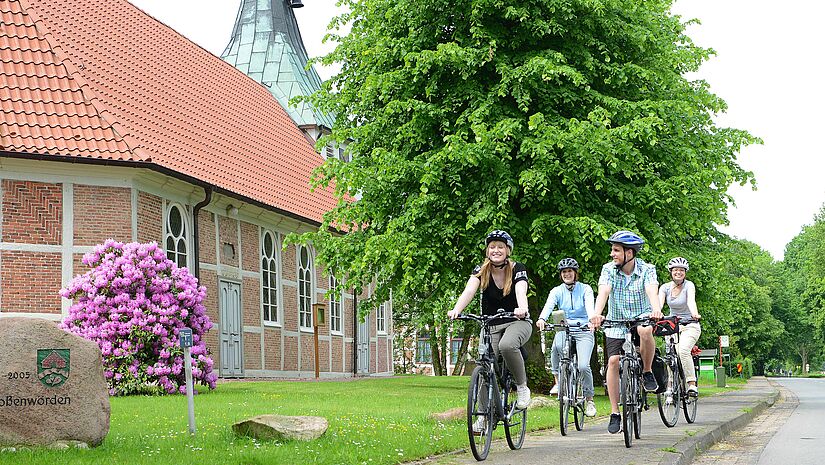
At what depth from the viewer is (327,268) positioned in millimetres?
24125

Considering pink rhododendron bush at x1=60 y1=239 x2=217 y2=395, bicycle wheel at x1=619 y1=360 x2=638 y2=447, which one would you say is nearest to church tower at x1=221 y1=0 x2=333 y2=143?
pink rhododendron bush at x1=60 y1=239 x2=217 y2=395

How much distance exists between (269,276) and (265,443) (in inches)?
819

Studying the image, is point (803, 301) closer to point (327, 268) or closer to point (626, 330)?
point (327, 268)

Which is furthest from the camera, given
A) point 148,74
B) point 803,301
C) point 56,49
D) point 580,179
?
point 803,301

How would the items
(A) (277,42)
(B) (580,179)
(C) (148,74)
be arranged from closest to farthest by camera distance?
(B) (580,179)
(C) (148,74)
(A) (277,42)

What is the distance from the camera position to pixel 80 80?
23359 millimetres

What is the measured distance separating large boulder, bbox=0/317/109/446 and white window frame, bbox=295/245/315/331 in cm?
2213

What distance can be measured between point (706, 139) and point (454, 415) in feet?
40.5

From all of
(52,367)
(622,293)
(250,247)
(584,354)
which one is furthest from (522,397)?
(250,247)

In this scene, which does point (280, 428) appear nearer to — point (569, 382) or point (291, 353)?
point (569, 382)

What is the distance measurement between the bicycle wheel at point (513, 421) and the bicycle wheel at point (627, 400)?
0.91 m

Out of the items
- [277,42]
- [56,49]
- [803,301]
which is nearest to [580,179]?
[56,49]

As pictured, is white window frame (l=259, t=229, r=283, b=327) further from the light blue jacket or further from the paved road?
the light blue jacket

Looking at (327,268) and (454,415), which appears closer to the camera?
(454,415)
